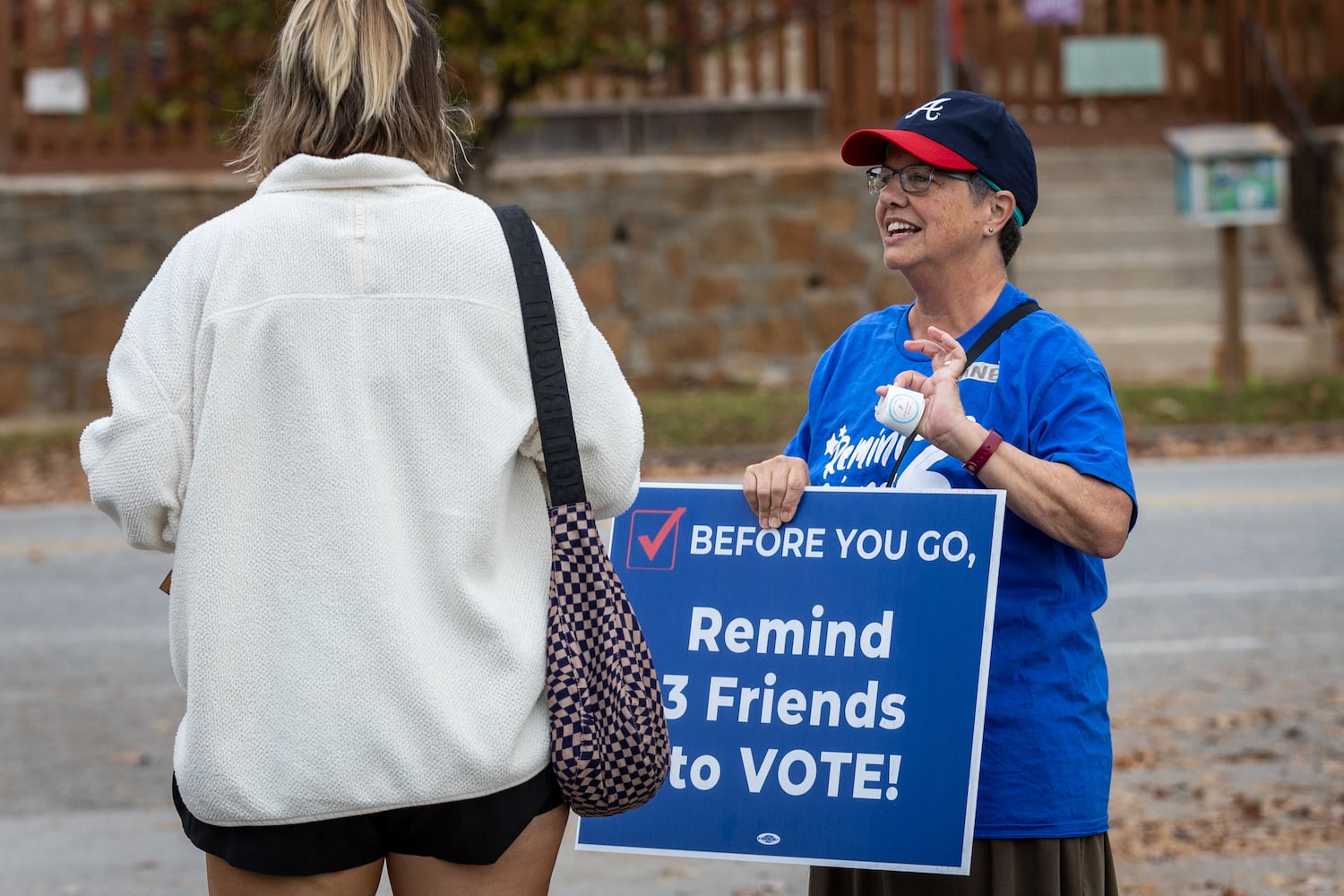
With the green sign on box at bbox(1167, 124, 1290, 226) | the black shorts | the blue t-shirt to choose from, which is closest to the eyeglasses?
the blue t-shirt

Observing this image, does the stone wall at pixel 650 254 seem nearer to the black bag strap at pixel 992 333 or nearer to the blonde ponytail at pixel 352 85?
the black bag strap at pixel 992 333

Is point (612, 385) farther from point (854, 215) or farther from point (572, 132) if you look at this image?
point (572, 132)

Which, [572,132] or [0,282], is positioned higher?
[572,132]

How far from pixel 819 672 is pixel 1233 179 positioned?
40.9 feet

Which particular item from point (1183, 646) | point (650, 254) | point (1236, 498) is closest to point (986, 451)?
point (1183, 646)

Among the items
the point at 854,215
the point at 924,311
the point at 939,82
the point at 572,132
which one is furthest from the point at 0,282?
the point at 924,311

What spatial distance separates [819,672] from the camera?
2.84m

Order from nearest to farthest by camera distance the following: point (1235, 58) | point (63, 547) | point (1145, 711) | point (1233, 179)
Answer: point (1145, 711) → point (63, 547) → point (1233, 179) → point (1235, 58)

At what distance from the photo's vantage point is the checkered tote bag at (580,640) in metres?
2.20

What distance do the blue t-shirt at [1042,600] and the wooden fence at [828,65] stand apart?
11.9m

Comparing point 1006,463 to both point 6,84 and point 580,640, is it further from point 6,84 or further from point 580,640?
point 6,84

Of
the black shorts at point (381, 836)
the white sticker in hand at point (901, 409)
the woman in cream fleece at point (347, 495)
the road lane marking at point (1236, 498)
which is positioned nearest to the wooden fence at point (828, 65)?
the road lane marking at point (1236, 498)

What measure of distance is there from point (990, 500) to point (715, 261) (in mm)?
12947

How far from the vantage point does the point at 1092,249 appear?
1677cm
